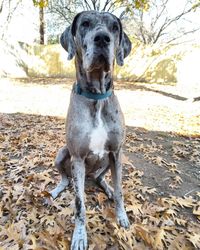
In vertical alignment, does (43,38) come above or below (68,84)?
above

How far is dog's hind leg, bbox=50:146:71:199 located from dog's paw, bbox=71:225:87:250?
2.30 ft

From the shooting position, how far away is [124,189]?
3139 mm

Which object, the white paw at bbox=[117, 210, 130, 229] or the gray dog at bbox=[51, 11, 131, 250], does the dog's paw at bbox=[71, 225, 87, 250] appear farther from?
the white paw at bbox=[117, 210, 130, 229]

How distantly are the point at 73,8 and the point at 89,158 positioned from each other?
18.3m

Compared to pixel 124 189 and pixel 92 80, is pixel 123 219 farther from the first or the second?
pixel 92 80

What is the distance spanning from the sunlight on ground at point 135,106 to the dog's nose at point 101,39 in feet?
12.7

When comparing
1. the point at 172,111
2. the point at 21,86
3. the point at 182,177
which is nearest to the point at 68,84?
the point at 21,86

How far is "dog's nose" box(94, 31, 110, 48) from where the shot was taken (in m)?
2.02

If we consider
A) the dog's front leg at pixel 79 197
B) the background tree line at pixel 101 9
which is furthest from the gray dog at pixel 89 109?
the background tree line at pixel 101 9

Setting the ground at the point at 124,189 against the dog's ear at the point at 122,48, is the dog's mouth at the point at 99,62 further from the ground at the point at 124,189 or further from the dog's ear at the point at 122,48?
the ground at the point at 124,189

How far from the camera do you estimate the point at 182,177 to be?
11.8ft

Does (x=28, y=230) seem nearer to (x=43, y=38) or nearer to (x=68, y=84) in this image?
(x=68, y=84)

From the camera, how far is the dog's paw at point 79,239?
2249 mm

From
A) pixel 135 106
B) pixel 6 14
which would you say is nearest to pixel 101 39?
pixel 135 106
